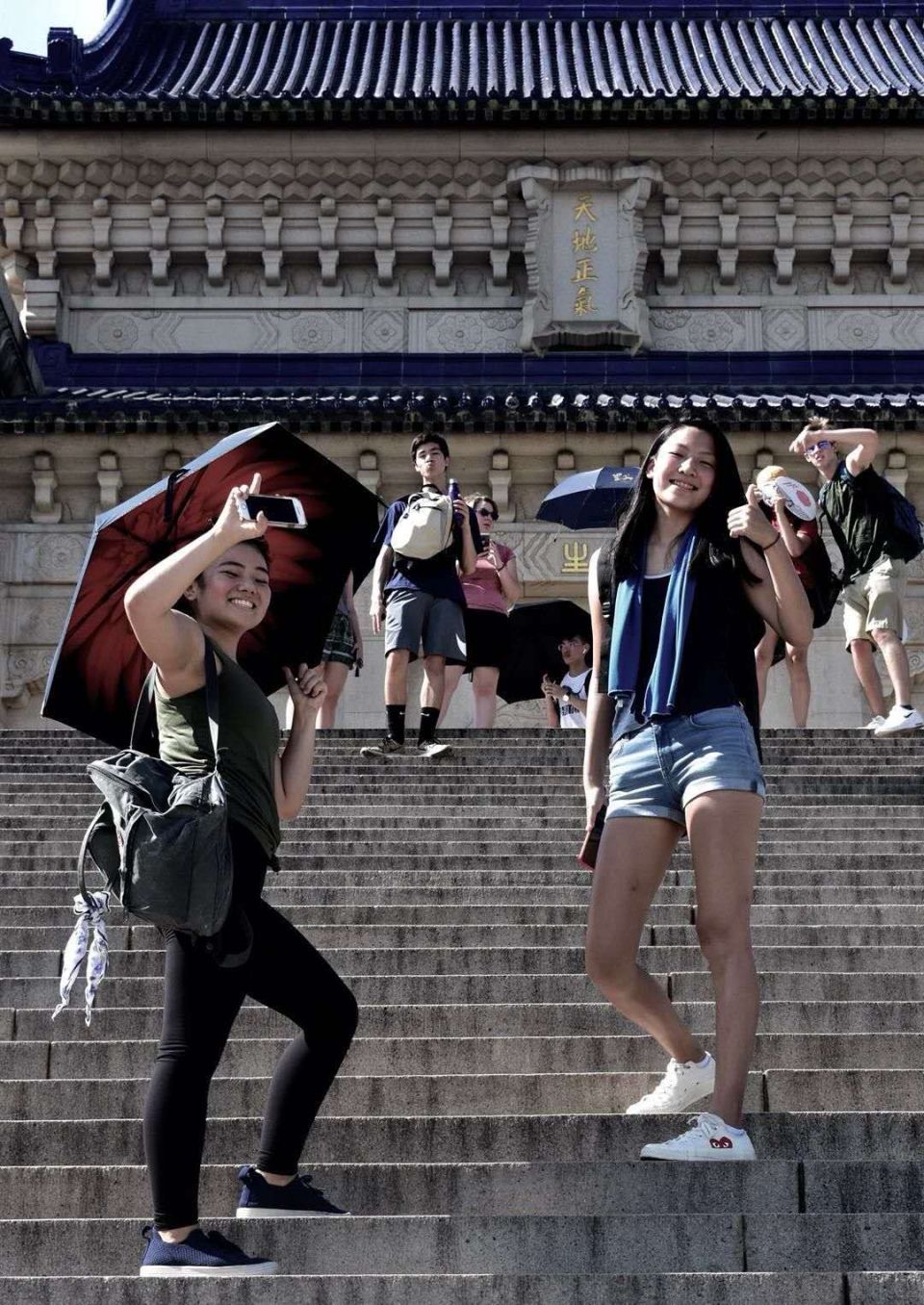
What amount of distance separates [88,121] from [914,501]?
8.85m

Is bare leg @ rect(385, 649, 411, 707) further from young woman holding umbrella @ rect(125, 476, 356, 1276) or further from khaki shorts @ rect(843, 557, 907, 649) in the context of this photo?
young woman holding umbrella @ rect(125, 476, 356, 1276)

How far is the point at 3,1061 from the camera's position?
6238 millimetres

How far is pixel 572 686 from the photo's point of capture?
13531mm

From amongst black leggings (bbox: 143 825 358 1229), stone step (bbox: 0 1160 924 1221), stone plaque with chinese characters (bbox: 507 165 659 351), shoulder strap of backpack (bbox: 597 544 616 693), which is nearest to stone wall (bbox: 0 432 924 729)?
stone plaque with chinese characters (bbox: 507 165 659 351)

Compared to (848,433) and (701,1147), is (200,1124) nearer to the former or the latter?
(701,1147)

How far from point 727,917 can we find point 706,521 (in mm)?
1078

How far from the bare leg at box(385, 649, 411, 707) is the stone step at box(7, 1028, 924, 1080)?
5040mm

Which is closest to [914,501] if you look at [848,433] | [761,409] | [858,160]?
[761,409]

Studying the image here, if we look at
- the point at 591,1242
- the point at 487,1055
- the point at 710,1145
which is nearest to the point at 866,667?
the point at 487,1055

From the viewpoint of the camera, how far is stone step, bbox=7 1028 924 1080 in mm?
6176

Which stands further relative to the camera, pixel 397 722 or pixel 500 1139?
pixel 397 722

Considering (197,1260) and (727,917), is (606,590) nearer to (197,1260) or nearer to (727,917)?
(727,917)

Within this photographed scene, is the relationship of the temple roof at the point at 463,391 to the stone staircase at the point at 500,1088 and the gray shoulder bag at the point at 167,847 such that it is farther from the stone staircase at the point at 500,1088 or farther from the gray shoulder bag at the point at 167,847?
the gray shoulder bag at the point at 167,847

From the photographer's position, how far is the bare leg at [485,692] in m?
12.8
